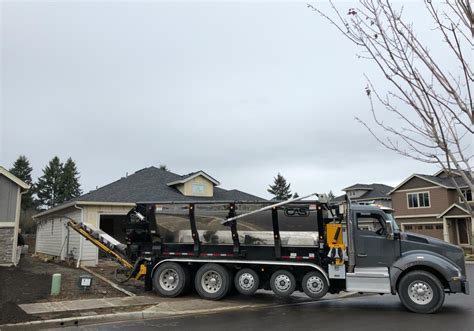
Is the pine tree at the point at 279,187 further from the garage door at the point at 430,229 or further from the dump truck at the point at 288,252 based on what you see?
the dump truck at the point at 288,252

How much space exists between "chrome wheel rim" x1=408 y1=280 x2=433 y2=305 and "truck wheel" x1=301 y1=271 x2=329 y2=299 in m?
2.08

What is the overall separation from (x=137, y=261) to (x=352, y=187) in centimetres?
4694

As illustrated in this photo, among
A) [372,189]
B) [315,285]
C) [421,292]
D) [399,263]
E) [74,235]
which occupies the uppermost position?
[372,189]


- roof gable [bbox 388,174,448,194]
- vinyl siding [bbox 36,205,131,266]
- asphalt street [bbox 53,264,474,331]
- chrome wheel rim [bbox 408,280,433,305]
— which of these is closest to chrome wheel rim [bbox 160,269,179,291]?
asphalt street [bbox 53,264,474,331]

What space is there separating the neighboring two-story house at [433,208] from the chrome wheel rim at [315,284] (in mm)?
29309

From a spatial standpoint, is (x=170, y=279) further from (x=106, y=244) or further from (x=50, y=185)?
(x=50, y=185)

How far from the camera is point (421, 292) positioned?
1058 centimetres

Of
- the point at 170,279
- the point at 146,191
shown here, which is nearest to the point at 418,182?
the point at 146,191

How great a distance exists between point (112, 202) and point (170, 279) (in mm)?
8717

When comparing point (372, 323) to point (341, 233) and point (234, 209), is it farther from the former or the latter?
point (234, 209)

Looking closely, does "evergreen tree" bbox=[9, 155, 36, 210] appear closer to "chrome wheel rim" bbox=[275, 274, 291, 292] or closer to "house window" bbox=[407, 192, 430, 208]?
"house window" bbox=[407, 192, 430, 208]

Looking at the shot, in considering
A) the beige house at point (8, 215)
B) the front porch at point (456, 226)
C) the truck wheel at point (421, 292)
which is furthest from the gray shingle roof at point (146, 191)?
the front porch at point (456, 226)

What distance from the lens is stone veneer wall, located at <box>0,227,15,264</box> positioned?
1716 centimetres

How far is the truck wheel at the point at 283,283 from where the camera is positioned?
1156 centimetres
